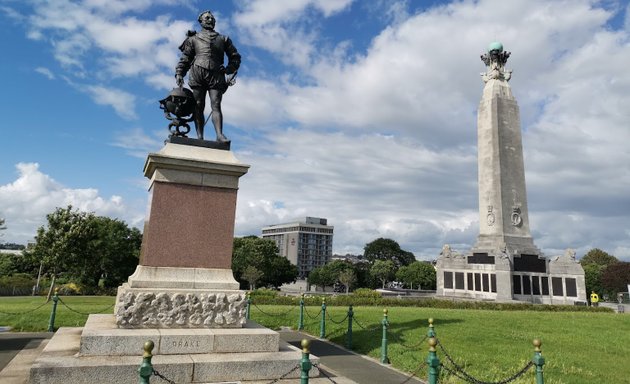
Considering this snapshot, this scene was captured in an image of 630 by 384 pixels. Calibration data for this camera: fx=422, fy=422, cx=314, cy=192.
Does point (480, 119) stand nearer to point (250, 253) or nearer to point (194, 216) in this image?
point (250, 253)

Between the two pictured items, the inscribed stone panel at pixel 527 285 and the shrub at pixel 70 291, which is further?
the inscribed stone panel at pixel 527 285

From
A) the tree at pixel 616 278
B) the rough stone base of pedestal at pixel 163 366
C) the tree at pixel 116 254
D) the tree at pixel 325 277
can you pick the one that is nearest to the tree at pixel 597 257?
the tree at pixel 616 278

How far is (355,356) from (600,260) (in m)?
96.8

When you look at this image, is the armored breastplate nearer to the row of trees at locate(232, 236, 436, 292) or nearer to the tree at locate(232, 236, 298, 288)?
the row of trees at locate(232, 236, 436, 292)

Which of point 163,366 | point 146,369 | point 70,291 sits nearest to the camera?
point 146,369

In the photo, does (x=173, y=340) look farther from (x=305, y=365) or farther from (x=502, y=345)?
(x=502, y=345)

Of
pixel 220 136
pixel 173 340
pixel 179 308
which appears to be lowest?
pixel 173 340

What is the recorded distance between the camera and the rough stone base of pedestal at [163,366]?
643cm

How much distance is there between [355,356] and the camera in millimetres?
11164

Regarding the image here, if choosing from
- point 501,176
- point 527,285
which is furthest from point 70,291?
point 501,176

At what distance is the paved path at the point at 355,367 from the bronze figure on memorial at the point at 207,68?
590 cm

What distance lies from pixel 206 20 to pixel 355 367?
9.20 meters

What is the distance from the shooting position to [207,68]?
10172 mm

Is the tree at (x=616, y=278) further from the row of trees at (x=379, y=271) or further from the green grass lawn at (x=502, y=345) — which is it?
the green grass lawn at (x=502, y=345)
